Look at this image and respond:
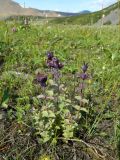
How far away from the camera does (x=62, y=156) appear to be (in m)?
4.06

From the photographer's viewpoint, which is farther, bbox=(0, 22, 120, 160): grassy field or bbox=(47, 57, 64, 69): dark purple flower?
bbox=(47, 57, 64, 69): dark purple flower

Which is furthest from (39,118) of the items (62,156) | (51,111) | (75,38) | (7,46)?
(75,38)

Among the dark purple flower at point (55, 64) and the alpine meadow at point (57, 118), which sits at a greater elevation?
the dark purple flower at point (55, 64)

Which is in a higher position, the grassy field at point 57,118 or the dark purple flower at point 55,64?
the dark purple flower at point 55,64

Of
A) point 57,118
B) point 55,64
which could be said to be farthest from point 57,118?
point 55,64

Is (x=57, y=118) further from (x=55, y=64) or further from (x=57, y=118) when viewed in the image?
(x=55, y=64)

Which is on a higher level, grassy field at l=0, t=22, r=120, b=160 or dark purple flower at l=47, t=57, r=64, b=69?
dark purple flower at l=47, t=57, r=64, b=69

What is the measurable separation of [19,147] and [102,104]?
1444 millimetres

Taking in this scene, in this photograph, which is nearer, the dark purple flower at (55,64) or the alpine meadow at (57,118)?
the alpine meadow at (57,118)

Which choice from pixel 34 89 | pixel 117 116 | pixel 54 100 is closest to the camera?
pixel 54 100

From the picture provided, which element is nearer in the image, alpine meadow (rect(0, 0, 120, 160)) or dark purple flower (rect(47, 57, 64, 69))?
alpine meadow (rect(0, 0, 120, 160))

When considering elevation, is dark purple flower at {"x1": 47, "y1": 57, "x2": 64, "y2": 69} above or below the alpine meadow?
above

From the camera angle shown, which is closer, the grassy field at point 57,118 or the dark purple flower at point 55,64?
the grassy field at point 57,118

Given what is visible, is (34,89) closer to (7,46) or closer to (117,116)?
(117,116)
